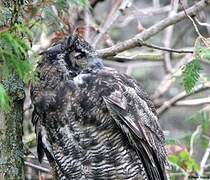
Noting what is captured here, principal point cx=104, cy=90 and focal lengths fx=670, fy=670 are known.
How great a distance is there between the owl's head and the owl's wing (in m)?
0.20

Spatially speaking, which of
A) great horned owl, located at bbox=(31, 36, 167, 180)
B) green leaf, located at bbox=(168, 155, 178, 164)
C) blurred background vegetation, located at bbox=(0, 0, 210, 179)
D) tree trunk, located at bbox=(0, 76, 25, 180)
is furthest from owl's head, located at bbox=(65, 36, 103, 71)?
green leaf, located at bbox=(168, 155, 178, 164)

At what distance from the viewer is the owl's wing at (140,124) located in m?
3.34

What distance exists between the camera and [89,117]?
3332 millimetres

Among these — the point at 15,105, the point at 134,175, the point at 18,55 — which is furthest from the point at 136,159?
the point at 18,55

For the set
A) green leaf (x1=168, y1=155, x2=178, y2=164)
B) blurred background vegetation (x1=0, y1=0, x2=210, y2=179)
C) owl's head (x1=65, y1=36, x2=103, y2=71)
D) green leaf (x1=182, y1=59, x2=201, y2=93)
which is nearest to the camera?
blurred background vegetation (x1=0, y1=0, x2=210, y2=179)

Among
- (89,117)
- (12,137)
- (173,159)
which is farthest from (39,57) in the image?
(173,159)

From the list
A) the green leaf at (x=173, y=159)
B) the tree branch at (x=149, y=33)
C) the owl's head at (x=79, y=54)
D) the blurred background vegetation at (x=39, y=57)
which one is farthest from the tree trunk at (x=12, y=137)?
the green leaf at (x=173, y=159)

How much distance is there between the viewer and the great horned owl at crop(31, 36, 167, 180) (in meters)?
3.34

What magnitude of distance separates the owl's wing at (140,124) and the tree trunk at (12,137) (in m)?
0.46

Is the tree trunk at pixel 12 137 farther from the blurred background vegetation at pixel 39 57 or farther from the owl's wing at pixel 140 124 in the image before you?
the owl's wing at pixel 140 124

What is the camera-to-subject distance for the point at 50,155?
3.63 metres

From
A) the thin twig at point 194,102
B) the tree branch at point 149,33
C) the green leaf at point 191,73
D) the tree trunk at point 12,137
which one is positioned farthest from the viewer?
the thin twig at point 194,102

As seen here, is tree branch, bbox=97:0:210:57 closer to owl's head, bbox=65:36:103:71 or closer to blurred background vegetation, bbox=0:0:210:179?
blurred background vegetation, bbox=0:0:210:179

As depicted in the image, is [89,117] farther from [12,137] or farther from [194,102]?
[194,102]
